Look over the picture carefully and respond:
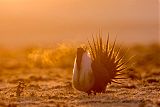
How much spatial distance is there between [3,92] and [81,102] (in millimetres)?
1479

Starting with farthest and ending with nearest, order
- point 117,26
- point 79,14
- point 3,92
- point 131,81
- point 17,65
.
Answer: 1. point 79,14
2. point 117,26
3. point 17,65
4. point 131,81
5. point 3,92

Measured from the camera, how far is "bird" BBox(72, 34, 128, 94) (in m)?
6.41

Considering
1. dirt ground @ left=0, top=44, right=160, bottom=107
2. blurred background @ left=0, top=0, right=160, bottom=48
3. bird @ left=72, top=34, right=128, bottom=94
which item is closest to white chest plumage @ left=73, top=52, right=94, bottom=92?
bird @ left=72, top=34, right=128, bottom=94

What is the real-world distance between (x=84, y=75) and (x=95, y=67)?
0.19m

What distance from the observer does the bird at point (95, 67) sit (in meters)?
6.41

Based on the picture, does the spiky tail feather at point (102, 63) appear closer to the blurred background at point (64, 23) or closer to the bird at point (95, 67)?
the bird at point (95, 67)

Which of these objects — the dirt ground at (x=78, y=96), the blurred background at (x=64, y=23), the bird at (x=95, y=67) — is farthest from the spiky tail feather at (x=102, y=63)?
the blurred background at (x=64, y=23)

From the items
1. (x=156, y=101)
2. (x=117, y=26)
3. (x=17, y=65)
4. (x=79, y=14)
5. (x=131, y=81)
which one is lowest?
(x=156, y=101)

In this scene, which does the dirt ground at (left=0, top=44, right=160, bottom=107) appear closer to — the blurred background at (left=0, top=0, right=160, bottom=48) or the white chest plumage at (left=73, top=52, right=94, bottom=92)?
the white chest plumage at (left=73, top=52, right=94, bottom=92)

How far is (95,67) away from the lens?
6496mm

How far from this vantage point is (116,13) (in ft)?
165

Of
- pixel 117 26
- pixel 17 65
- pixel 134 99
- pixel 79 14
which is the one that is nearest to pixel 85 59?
pixel 134 99

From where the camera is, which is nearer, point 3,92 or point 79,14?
point 3,92

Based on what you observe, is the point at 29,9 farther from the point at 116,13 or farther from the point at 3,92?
the point at 3,92
